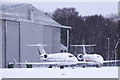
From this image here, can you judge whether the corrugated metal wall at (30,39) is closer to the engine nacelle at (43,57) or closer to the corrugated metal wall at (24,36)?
the corrugated metal wall at (24,36)

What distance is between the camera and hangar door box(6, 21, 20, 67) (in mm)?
19794

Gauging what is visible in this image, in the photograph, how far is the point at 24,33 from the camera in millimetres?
21453

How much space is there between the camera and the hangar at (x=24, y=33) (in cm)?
1959

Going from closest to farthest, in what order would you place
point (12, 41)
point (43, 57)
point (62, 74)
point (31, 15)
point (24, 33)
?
point (62, 74)
point (12, 41)
point (24, 33)
point (31, 15)
point (43, 57)

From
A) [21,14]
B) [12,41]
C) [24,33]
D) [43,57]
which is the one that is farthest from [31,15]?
[43,57]

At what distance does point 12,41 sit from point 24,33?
1584mm

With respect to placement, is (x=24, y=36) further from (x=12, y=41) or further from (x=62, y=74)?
(x=62, y=74)

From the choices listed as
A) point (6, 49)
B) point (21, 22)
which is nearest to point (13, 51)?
point (6, 49)

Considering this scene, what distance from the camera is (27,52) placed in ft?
71.6

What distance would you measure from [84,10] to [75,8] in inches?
36.4

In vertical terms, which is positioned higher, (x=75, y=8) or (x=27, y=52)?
(x=75, y=8)

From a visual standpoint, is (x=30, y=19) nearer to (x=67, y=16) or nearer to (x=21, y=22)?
(x=21, y=22)

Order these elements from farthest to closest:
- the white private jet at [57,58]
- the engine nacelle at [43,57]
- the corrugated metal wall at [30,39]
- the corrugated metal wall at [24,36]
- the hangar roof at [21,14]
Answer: the engine nacelle at [43,57], the white private jet at [57,58], the corrugated metal wall at [30,39], the hangar roof at [21,14], the corrugated metal wall at [24,36]

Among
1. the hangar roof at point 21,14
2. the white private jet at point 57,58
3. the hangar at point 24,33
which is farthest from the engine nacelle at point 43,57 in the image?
the hangar roof at point 21,14
